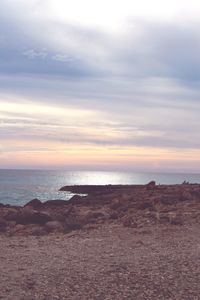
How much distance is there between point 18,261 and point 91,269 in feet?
7.30

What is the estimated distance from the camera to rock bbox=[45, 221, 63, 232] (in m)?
20.0

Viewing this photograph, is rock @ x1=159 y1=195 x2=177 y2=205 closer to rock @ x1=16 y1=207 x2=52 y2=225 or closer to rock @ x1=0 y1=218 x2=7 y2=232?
rock @ x1=16 y1=207 x2=52 y2=225

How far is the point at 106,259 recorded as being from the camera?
14.2 meters

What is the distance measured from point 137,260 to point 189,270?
5.33ft

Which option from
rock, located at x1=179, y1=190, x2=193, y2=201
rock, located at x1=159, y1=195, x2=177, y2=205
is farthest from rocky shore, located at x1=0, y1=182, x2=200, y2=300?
rock, located at x1=179, y1=190, x2=193, y2=201

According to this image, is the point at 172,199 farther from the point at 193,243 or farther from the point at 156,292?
the point at 156,292

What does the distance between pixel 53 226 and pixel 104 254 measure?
571 centimetres

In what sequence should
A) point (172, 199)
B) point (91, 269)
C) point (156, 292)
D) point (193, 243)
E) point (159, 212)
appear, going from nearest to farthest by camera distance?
point (156, 292), point (91, 269), point (193, 243), point (159, 212), point (172, 199)

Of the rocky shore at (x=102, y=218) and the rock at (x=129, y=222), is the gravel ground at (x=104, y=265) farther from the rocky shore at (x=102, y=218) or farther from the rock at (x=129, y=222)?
the rocky shore at (x=102, y=218)

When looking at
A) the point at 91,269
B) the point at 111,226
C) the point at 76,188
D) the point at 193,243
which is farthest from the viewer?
the point at 76,188

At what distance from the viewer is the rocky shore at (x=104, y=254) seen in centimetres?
1116

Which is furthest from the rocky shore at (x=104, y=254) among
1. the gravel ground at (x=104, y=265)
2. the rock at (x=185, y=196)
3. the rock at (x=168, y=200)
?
the rock at (x=185, y=196)

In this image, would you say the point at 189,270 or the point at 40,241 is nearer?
the point at 189,270

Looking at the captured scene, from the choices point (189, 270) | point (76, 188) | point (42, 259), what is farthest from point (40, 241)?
point (76, 188)
